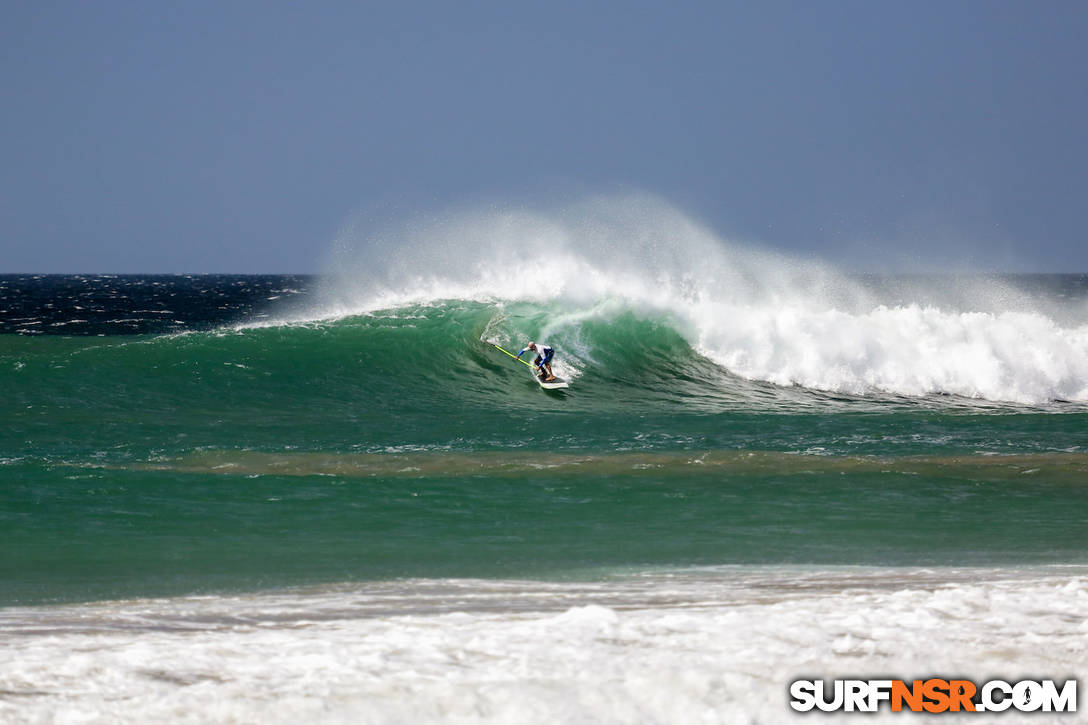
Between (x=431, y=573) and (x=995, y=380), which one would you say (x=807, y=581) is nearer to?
(x=431, y=573)

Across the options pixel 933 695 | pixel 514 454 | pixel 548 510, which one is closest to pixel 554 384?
pixel 514 454

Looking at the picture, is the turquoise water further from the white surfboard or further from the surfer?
the surfer

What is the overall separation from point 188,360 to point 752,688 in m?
14.4

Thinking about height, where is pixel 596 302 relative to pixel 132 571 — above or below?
above

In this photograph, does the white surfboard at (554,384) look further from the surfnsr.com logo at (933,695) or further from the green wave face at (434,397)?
the surfnsr.com logo at (933,695)

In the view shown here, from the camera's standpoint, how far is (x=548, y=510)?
28.0 ft

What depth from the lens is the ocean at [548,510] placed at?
4117mm

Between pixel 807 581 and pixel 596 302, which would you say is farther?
pixel 596 302

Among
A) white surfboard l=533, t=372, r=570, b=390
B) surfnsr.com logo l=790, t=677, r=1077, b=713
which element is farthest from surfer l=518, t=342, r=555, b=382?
surfnsr.com logo l=790, t=677, r=1077, b=713

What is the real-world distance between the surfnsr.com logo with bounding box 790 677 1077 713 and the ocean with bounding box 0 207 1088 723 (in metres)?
0.09

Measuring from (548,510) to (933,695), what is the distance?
4915 mm

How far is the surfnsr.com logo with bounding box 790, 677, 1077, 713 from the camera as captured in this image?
3797mm

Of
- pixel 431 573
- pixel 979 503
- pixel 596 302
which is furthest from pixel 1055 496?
pixel 596 302

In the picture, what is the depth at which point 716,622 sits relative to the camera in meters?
4.78
